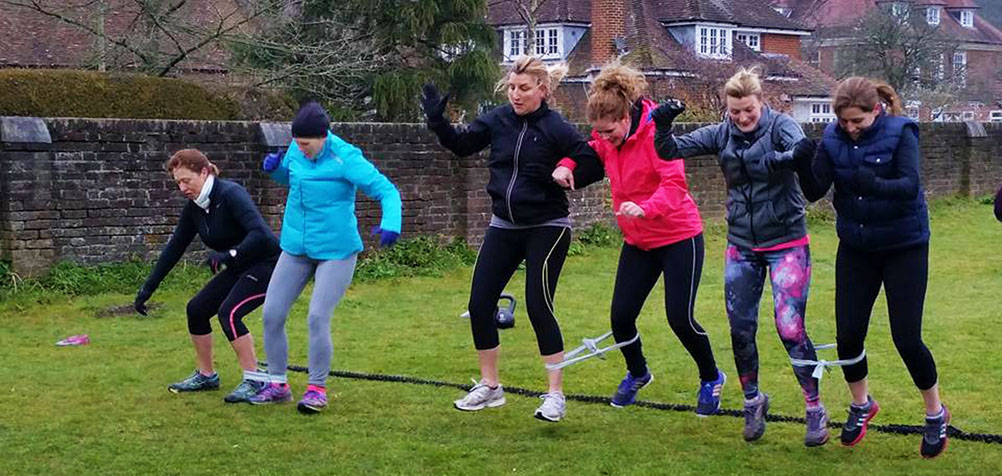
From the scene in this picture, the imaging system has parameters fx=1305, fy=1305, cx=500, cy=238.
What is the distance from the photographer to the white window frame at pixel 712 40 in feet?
160

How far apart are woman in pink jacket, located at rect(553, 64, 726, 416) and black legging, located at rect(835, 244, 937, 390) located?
841 millimetres

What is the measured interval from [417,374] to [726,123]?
3.58 metres

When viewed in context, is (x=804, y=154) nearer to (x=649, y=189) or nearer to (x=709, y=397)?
(x=649, y=189)

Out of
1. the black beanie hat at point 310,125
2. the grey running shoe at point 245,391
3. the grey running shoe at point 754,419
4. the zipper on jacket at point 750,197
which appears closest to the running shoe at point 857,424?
the grey running shoe at point 754,419

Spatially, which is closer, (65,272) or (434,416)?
(434,416)

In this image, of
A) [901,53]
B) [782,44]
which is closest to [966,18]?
[782,44]

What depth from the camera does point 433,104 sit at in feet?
24.9

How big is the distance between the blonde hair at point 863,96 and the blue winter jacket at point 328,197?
2.74 m

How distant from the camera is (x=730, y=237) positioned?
694cm

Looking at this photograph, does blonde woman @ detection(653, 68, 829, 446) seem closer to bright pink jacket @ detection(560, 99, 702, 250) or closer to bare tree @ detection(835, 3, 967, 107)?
bright pink jacket @ detection(560, 99, 702, 250)

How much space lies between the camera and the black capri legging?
8.27 m

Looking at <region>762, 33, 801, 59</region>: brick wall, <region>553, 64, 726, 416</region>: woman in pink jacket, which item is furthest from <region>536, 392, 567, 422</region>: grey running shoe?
<region>762, 33, 801, 59</region>: brick wall

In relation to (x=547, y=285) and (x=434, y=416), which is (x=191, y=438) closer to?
(x=434, y=416)

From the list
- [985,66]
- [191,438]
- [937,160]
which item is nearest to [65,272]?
[191,438]
